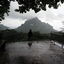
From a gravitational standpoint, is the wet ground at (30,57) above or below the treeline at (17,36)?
below

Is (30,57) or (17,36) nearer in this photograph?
(30,57)

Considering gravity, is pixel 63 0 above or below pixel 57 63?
above

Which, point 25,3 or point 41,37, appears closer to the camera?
point 25,3

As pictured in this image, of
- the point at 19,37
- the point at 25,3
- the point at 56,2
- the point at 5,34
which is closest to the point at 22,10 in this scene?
the point at 25,3

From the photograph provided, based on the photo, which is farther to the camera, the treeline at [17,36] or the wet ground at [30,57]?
the treeline at [17,36]

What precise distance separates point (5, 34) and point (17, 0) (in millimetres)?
11948

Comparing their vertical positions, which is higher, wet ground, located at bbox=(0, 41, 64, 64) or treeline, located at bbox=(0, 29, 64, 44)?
treeline, located at bbox=(0, 29, 64, 44)

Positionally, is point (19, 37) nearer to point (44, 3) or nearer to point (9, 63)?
point (44, 3)

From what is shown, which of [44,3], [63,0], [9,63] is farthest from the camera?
[44,3]

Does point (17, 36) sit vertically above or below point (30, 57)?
above

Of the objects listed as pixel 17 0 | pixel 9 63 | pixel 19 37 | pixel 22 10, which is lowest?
pixel 9 63

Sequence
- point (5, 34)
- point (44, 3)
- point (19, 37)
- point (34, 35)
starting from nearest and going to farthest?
point (44, 3) → point (5, 34) → point (19, 37) → point (34, 35)

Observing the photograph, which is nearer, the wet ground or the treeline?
the wet ground

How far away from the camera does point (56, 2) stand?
51.1 ft
